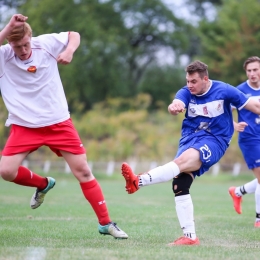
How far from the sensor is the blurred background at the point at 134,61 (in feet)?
111

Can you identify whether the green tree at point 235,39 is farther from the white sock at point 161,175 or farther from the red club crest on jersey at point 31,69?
the red club crest on jersey at point 31,69

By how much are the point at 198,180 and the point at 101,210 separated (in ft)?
71.2

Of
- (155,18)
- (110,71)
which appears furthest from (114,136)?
(155,18)

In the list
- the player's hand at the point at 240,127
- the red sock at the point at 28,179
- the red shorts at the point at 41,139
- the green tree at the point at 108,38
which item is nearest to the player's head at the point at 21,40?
the red shorts at the point at 41,139

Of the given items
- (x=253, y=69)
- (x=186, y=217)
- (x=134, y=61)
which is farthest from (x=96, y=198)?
(x=134, y=61)

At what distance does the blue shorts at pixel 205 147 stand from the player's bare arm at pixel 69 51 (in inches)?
64.1

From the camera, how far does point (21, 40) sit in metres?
6.46

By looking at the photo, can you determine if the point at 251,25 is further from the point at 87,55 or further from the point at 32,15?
the point at 32,15

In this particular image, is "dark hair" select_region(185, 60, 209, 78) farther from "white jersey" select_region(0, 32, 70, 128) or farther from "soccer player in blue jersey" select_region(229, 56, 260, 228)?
"soccer player in blue jersey" select_region(229, 56, 260, 228)

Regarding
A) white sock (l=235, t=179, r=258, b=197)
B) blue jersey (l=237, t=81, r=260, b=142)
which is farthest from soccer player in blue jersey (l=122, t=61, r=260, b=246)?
white sock (l=235, t=179, r=258, b=197)

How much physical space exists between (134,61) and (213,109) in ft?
145

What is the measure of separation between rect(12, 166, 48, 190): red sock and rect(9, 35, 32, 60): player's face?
1.38 m

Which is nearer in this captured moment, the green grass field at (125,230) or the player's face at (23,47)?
the green grass field at (125,230)

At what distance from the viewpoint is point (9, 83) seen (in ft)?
22.0
